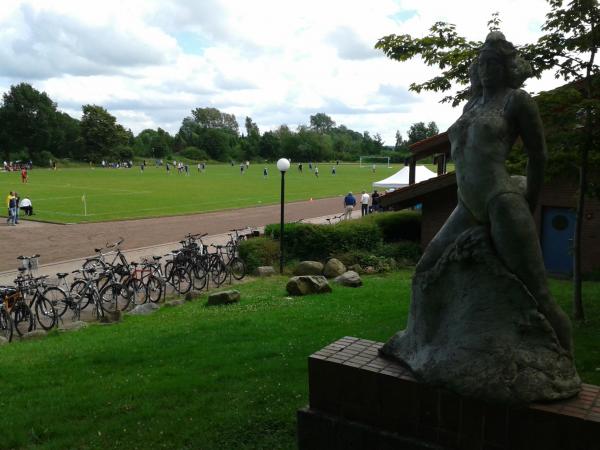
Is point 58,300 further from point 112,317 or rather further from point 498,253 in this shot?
point 498,253

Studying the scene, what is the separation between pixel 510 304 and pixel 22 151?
104 meters

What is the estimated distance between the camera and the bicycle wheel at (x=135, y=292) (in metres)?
13.4

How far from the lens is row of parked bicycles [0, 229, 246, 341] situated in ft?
37.5

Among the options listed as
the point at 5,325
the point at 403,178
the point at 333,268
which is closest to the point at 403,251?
the point at 333,268

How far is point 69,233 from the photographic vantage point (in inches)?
973

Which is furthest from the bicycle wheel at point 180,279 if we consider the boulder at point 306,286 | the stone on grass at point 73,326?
the stone on grass at point 73,326

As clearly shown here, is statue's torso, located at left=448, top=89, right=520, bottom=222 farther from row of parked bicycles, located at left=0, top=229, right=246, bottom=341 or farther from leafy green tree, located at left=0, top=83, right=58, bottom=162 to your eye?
leafy green tree, located at left=0, top=83, right=58, bottom=162

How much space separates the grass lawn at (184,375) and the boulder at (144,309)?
40.5 inches

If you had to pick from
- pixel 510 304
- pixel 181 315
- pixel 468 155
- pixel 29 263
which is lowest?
pixel 181 315

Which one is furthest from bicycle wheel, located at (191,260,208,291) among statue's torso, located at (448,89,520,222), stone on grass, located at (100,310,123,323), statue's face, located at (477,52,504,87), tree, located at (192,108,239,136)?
tree, located at (192,108,239,136)

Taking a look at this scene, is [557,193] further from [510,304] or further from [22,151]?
[22,151]

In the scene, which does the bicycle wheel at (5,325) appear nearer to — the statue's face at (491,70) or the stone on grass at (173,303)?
the stone on grass at (173,303)

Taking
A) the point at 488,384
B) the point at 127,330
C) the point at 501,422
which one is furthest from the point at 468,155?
the point at 127,330

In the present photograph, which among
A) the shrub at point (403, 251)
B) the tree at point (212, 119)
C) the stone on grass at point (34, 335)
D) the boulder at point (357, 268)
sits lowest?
the stone on grass at point (34, 335)
